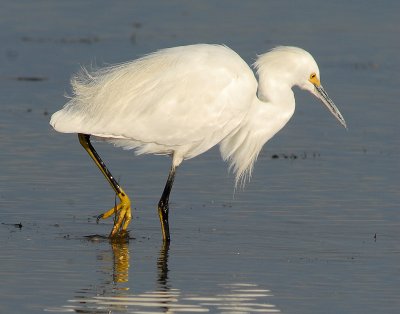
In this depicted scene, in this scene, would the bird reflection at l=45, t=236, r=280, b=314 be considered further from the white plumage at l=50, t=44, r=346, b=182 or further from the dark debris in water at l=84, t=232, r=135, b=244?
the white plumage at l=50, t=44, r=346, b=182

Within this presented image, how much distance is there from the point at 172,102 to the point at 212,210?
1.47 metres

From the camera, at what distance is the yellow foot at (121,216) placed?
38.4 feet

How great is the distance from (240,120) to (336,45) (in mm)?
11805

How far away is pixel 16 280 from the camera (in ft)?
32.4

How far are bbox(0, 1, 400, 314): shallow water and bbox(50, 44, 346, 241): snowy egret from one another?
70 centimetres

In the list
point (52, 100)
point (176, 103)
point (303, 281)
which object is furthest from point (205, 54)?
point (52, 100)

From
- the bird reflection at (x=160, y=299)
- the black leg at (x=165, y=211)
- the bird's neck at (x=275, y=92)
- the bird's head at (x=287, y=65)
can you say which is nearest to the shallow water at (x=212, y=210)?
the bird reflection at (x=160, y=299)

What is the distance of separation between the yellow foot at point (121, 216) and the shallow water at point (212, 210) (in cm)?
20

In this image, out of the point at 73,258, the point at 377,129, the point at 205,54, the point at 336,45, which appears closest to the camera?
the point at 73,258

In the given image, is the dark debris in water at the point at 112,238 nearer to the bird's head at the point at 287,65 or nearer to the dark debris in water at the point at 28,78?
the bird's head at the point at 287,65

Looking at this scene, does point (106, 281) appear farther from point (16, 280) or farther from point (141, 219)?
point (141, 219)

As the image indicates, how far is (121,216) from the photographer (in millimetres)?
11750

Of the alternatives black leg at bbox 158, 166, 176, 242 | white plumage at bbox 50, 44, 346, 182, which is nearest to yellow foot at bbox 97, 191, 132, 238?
black leg at bbox 158, 166, 176, 242

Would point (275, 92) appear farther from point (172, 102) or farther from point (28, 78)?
point (28, 78)
